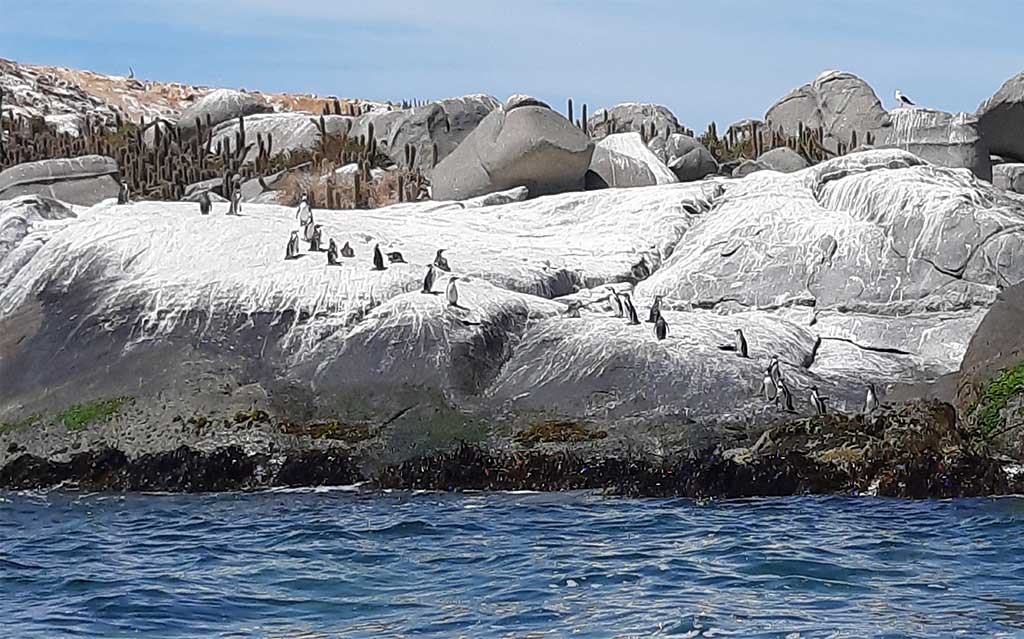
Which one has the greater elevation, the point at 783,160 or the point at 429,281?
the point at 783,160

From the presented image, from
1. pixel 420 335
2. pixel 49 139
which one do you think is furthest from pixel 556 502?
pixel 49 139

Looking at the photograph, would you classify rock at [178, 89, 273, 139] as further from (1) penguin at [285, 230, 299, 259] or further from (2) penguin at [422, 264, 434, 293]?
(2) penguin at [422, 264, 434, 293]

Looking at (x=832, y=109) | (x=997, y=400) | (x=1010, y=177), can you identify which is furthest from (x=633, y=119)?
(x=997, y=400)

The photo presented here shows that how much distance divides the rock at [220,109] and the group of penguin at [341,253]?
25.0 meters

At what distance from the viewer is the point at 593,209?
2886cm

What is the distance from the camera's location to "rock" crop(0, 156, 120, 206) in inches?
1155

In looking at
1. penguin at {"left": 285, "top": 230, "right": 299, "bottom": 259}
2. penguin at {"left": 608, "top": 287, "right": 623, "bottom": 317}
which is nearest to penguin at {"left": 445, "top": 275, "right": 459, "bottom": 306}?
penguin at {"left": 608, "top": 287, "right": 623, "bottom": 317}

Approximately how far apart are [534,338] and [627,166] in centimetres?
1296

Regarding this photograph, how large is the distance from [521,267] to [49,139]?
22445mm

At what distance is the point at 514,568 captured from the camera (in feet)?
43.6

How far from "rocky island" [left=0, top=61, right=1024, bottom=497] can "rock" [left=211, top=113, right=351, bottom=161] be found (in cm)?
1226

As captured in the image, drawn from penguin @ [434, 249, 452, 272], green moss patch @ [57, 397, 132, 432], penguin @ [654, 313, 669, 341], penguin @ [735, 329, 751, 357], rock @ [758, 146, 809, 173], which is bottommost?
green moss patch @ [57, 397, 132, 432]

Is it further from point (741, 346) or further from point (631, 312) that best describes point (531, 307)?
point (741, 346)

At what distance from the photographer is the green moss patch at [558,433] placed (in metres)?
19.0
